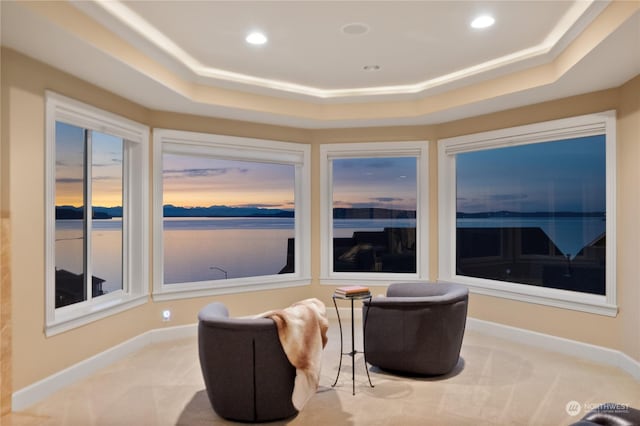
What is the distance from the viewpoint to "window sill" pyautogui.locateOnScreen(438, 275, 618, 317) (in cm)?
430

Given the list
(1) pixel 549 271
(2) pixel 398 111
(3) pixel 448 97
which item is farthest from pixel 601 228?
(2) pixel 398 111

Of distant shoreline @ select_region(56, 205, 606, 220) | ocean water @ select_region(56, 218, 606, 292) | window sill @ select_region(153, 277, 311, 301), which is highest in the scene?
distant shoreline @ select_region(56, 205, 606, 220)

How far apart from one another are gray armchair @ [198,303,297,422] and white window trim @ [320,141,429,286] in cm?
Result: 314

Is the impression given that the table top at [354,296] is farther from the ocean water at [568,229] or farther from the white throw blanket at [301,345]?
the ocean water at [568,229]

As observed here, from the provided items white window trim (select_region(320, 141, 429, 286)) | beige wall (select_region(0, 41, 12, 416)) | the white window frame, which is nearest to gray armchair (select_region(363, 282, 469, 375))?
white window trim (select_region(320, 141, 429, 286))

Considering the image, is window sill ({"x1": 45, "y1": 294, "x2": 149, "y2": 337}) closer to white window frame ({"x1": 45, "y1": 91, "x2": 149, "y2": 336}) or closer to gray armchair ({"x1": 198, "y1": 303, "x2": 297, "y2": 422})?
white window frame ({"x1": 45, "y1": 91, "x2": 149, "y2": 336})

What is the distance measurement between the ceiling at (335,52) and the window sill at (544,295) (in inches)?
77.3

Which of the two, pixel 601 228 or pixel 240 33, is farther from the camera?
pixel 601 228

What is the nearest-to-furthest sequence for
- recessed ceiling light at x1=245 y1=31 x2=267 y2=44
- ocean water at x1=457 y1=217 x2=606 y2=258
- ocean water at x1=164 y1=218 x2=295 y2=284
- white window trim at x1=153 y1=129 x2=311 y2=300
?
recessed ceiling light at x1=245 y1=31 x2=267 y2=44 < ocean water at x1=457 y1=217 x2=606 y2=258 < white window trim at x1=153 y1=129 x2=311 y2=300 < ocean water at x1=164 y1=218 x2=295 y2=284

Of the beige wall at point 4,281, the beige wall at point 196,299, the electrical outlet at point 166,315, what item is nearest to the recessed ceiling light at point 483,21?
the beige wall at point 196,299

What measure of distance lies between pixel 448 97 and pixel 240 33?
2.46m

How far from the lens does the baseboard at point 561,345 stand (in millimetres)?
4012

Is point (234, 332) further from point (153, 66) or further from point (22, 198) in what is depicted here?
point (153, 66)

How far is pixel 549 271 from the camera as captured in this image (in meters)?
4.91
